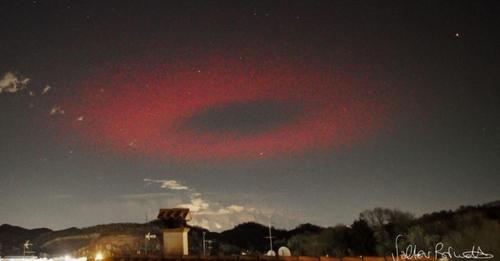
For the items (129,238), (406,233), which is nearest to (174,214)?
(406,233)

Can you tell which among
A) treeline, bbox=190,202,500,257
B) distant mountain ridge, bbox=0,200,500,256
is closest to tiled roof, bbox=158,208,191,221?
treeline, bbox=190,202,500,257

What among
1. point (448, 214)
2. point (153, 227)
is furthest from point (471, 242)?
point (153, 227)

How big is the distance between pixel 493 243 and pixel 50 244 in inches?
3635

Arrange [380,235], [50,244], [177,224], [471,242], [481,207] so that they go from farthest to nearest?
[50,244]
[481,207]
[380,235]
[471,242]
[177,224]

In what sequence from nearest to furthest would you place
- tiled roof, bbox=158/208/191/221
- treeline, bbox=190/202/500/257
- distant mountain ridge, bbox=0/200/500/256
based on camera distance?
tiled roof, bbox=158/208/191/221, treeline, bbox=190/202/500/257, distant mountain ridge, bbox=0/200/500/256

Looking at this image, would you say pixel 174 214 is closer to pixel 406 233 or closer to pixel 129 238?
pixel 406 233

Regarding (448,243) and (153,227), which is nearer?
(448,243)

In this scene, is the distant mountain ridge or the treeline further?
the distant mountain ridge

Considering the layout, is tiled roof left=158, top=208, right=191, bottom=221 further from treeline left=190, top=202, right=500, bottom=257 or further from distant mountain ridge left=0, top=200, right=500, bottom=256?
distant mountain ridge left=0, top=200, right=500, bottom=256

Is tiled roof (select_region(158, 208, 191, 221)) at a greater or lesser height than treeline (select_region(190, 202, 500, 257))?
greater

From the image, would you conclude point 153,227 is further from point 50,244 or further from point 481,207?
point 481,207

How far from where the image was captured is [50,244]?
335 ft

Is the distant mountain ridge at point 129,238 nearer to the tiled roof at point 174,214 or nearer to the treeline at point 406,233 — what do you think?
the treeline at point 406,233

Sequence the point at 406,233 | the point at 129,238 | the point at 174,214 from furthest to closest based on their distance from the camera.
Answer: the point at 129,238
the point at 406,233
the point at 174,214
